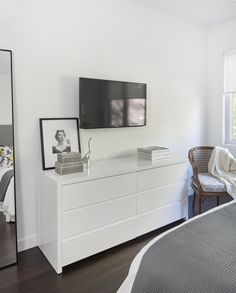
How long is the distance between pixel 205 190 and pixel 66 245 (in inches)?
65.6

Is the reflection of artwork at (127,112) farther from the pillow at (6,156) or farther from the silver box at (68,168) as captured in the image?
the pillow at (6,156)

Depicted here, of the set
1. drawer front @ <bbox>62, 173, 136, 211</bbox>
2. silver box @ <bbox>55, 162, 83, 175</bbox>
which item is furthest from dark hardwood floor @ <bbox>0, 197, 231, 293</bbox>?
silver box @ <bbox>55, 162, 83, 175</bbox>

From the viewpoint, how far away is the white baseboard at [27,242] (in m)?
2.41

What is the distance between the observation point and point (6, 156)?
2.20 m

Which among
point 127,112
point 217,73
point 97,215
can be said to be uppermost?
point 217,73

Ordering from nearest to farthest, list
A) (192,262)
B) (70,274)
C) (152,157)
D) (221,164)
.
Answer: (192,262), (70,274), (152,157), (221,164)

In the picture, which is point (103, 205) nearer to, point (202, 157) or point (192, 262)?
point (192, 262)

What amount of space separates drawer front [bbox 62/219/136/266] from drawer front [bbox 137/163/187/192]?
38cm

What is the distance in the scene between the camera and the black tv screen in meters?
2.59

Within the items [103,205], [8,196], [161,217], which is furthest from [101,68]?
[161,217]

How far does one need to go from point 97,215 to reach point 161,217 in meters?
0.84

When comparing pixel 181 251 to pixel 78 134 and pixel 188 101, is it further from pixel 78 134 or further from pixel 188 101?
pixel 188 101

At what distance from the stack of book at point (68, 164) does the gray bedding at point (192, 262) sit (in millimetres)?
1136

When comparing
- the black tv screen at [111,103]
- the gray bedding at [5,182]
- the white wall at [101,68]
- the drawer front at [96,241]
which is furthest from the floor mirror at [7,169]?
the black tv screen at [111,103]
